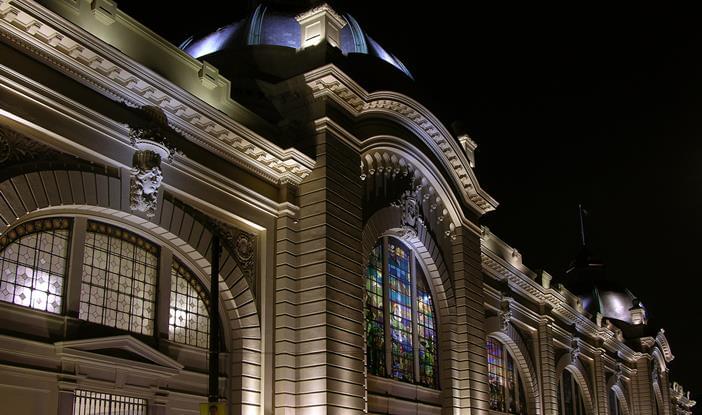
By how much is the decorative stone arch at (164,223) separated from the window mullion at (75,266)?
1.18 feet

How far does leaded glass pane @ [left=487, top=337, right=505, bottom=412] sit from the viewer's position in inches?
1518

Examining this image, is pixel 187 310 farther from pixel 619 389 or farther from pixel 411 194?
pixel 619 389

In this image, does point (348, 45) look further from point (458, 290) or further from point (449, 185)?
point (458, 290)

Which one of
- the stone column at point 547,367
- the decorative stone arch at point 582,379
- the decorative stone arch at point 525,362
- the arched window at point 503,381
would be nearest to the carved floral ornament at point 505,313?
the decorative stone arch at point 525,362

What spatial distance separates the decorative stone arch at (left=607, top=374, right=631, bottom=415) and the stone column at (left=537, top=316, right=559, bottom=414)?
13273 millimetres

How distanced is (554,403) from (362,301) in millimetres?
21652

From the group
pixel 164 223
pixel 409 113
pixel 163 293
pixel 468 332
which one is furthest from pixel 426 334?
pixel 164 223

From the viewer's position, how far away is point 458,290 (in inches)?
1282

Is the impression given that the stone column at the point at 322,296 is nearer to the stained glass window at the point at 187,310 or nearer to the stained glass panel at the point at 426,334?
the stained glass window at the point at 187,310

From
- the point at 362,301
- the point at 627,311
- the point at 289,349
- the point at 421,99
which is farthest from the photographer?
the point at 627,311

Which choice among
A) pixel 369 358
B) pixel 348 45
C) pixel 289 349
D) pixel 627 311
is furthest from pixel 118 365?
pixel 627 311

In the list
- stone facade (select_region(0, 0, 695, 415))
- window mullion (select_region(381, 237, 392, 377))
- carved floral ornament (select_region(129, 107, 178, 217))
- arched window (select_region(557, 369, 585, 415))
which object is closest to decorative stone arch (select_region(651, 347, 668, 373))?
arched window (select_region(557, 369, 585, 415))

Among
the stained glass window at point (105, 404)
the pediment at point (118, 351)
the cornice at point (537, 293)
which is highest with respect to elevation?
the cornice at point (537, 293)

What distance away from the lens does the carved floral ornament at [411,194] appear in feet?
95.2
